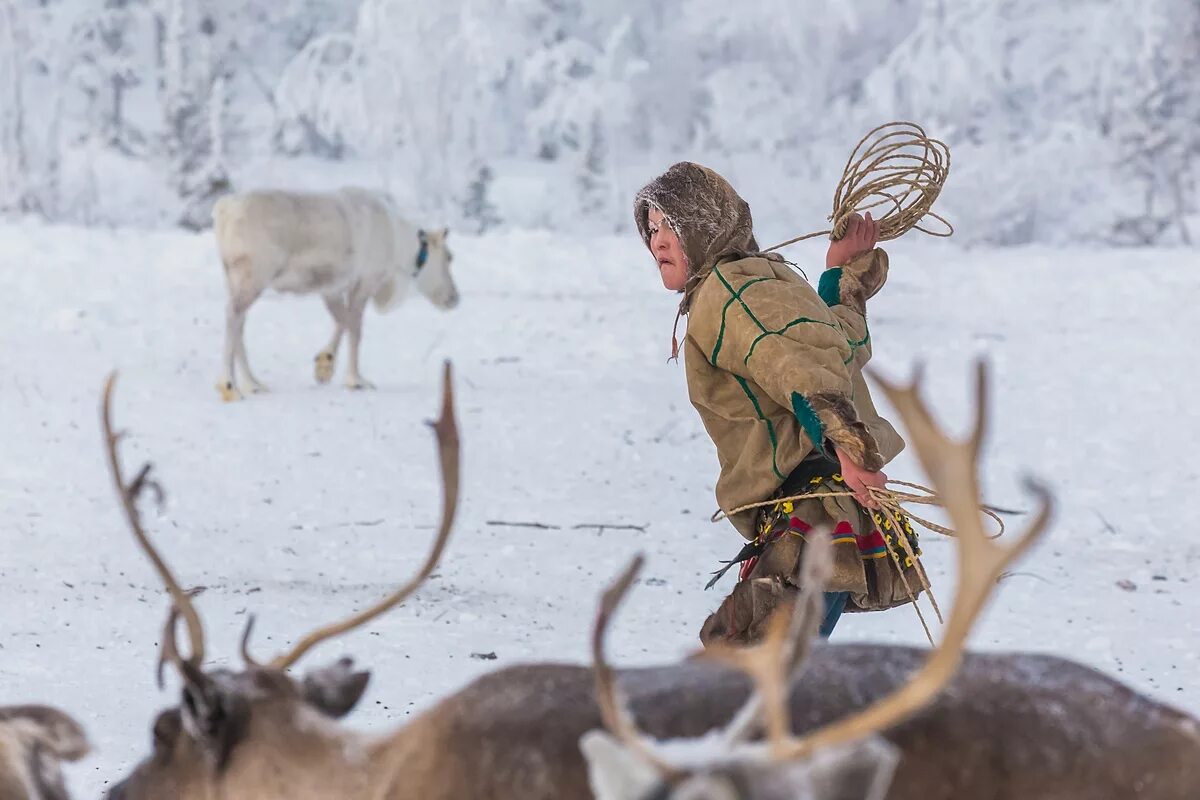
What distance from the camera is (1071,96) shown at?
15.7m

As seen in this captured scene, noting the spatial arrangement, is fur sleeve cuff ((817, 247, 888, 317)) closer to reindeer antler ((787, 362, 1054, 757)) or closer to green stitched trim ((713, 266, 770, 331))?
green stitched trim ((713, 266, 770, 331))

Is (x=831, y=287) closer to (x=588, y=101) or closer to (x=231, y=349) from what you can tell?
(x=231, y=349)

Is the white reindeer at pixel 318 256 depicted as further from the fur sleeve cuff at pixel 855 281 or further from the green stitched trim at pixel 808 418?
the green stitched trim at pixel 808 418

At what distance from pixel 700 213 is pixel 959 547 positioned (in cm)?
133

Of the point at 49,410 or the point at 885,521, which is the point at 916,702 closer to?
the point at 885,521

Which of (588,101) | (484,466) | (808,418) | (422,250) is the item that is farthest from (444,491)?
(588,101)

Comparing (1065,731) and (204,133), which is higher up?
(204,133)

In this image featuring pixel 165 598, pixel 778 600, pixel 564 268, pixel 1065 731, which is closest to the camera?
pixel 1065 731

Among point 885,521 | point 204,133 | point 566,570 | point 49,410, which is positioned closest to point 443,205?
point 204,133

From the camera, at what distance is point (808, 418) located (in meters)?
2.12

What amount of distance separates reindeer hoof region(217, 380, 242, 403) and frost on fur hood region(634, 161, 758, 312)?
556 cm

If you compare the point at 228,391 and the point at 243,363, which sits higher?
the point at 243,363

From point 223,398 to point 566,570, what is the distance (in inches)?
139

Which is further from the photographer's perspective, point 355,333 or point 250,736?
point 355,333
